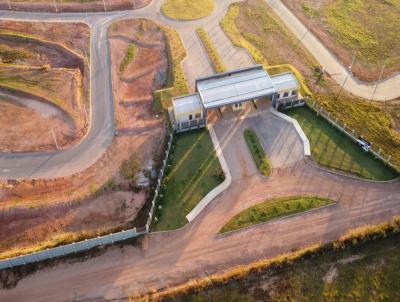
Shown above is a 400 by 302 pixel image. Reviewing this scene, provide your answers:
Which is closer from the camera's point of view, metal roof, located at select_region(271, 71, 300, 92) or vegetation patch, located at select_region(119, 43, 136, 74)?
metal roof, located at select_region(271, 71, 300, 92)

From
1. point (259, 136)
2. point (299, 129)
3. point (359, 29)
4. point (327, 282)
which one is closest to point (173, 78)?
point (259, 136)

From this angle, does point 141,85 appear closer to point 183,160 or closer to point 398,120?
point 183,160

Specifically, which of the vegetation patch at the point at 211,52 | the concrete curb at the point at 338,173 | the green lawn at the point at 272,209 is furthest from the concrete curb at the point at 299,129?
the vegetation patch at the point at 211,52

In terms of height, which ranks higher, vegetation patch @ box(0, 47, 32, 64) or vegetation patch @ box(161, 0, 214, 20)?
vegetation patch @ box(161, 0, 214, 20)

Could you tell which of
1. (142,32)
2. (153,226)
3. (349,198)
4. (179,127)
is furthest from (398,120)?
(142,32)

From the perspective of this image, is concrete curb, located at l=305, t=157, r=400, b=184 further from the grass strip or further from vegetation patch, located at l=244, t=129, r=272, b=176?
the grass strip

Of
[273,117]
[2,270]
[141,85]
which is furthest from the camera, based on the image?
[141,85]

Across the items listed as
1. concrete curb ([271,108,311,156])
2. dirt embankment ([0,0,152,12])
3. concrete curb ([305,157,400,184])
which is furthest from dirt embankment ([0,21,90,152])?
concrete curb ([305,157,400,184])

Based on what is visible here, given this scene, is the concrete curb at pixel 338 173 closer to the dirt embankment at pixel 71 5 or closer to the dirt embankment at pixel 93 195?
the dirt embankment at pixel 93 195
